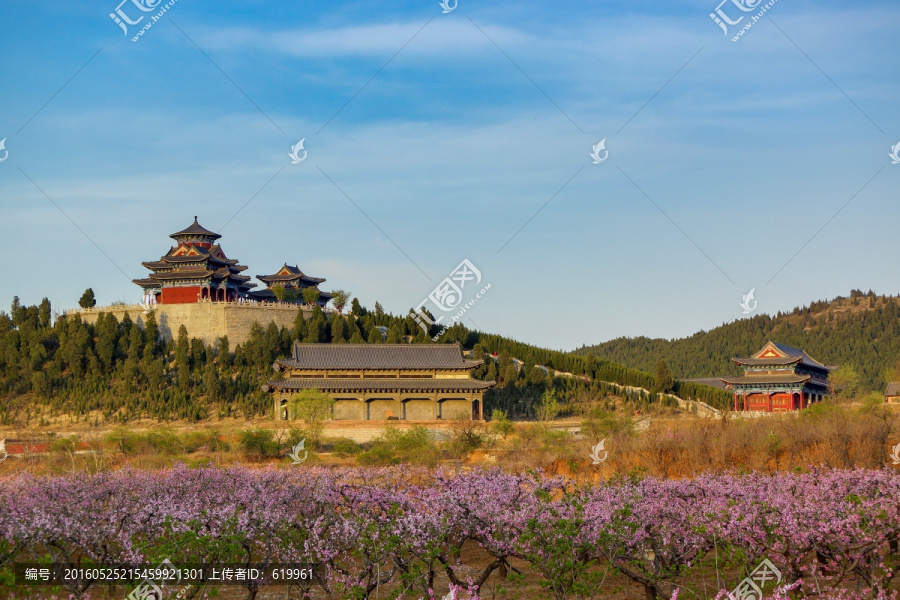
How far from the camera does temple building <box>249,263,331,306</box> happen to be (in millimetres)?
69062

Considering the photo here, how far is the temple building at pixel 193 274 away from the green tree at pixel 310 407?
15779mm

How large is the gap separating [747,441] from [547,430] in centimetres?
966

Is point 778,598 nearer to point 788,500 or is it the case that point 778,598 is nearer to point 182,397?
point 788,500

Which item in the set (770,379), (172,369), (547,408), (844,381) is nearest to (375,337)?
(172,369)

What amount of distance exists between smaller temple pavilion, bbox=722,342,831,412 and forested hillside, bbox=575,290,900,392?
73.9 ft

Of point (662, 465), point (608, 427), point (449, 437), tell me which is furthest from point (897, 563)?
point (449, 437)

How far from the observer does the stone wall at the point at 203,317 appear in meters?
58.4

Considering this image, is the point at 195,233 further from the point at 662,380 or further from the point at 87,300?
the point at 662,380

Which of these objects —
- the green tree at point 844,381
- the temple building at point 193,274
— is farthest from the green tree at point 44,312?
the green tree at point 844,381

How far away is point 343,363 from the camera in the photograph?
52.7 m

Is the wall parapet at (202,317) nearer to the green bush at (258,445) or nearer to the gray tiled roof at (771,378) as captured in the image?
the green bush at (258,445)

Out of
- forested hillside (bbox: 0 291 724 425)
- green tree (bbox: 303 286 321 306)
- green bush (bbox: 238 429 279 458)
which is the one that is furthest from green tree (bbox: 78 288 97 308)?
green bush (bbox: 238 429 279 458)

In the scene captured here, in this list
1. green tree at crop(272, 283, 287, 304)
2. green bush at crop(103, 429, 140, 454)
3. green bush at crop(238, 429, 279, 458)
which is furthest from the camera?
green tree at crop(272, 283, 287, 304)

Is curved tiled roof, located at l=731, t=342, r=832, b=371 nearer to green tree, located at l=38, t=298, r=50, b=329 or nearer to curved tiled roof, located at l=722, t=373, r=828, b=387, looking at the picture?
curved tiled roof, located at l=722, t=373, r=828, b=387
